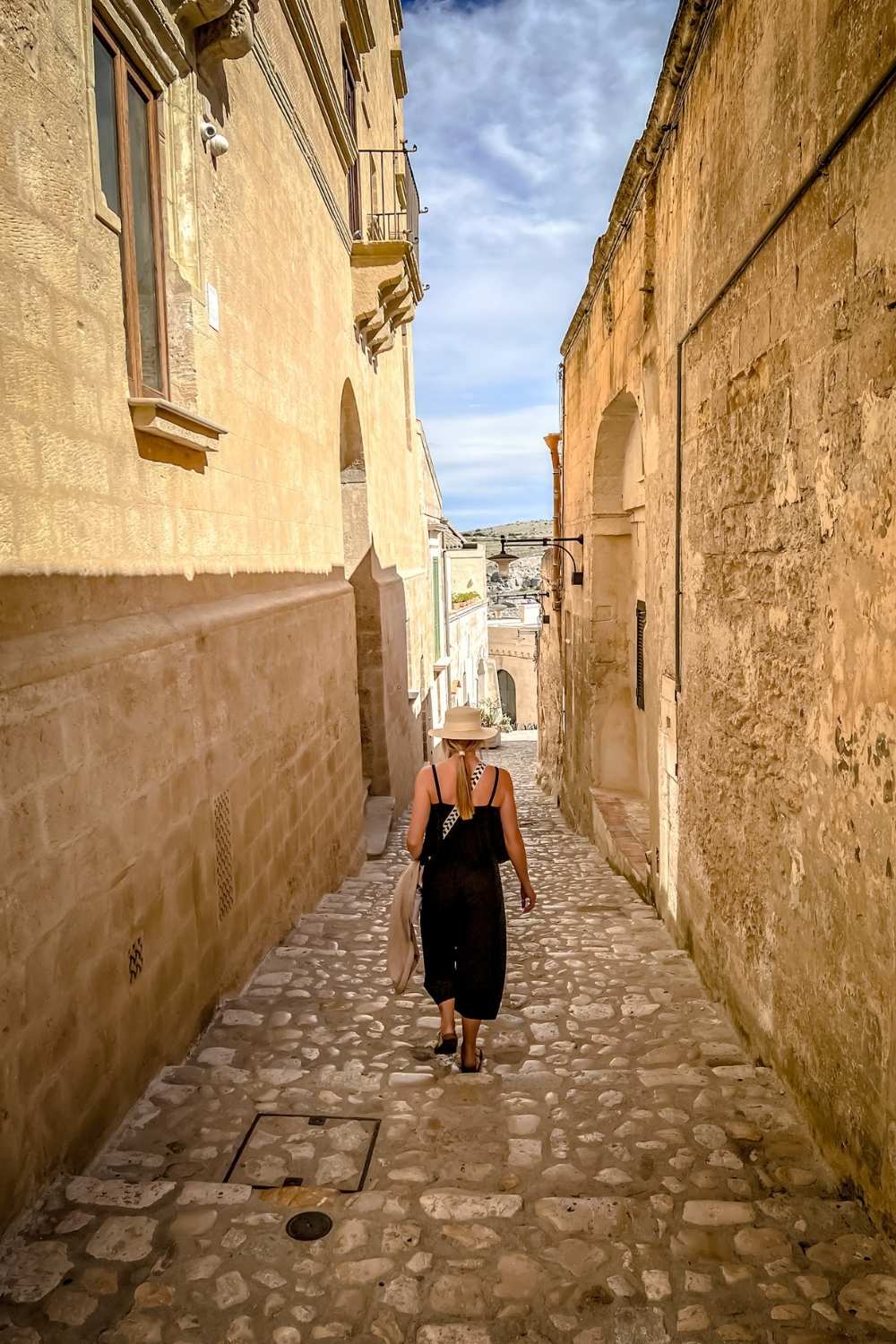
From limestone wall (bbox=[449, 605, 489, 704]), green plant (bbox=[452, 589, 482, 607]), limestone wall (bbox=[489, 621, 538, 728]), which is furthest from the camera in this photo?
limestone wall (bbox=[489, 621, 538, 728])

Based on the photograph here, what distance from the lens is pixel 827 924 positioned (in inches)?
113

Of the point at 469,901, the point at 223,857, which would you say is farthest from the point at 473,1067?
the point at 223,857

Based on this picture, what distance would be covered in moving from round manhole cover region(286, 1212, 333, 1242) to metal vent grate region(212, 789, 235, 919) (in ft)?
6.20

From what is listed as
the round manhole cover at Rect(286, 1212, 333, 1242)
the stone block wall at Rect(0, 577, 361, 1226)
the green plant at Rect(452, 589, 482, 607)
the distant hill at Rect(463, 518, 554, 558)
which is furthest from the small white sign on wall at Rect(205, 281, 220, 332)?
the distant hill at Rect(463, 518, 554, 558)

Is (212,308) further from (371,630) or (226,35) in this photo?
(371,630)

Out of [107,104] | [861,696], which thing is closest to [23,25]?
[107,104]

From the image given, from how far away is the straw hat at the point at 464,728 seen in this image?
12.0 ft

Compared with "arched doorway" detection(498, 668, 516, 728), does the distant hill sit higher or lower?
higher

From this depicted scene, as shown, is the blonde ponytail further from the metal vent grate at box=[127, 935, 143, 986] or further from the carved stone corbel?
the carved stone corbel

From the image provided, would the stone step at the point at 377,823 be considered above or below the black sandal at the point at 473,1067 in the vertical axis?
below

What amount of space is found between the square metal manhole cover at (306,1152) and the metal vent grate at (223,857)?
1314mm

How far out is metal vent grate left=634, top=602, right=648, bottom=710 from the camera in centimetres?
852

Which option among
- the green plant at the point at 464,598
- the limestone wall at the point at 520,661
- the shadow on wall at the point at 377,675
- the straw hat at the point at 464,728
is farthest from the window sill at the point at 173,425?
the limestone wall at the point at 520,661

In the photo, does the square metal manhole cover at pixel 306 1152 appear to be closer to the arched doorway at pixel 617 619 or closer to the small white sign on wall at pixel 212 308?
the small white sign on wall at pixel 212 308
